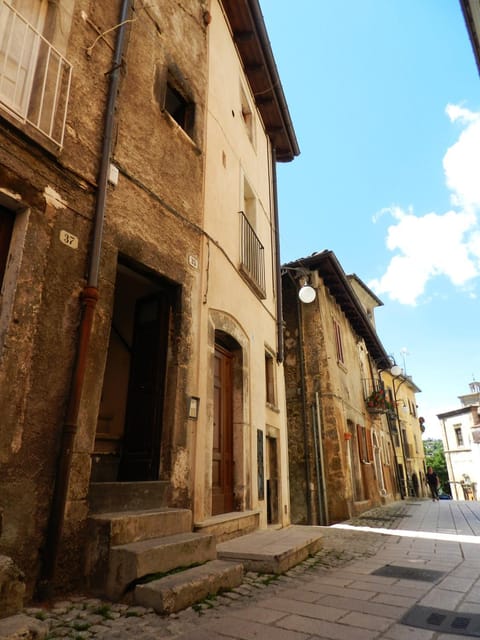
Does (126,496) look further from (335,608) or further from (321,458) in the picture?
(321,458)

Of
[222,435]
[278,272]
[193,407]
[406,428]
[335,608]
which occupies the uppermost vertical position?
[278,272]

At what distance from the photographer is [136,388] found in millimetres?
5234

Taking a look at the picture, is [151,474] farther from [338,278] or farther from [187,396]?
[338,278]

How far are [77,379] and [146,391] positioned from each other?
170 cm

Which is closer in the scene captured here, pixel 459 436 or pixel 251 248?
pixel 251 248

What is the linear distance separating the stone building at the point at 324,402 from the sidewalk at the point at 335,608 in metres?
5.83

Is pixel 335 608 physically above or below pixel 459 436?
below

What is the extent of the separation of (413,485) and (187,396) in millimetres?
23966

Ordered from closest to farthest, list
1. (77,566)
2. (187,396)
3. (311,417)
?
1. (77,566)
2. (187,396)
3. (311,417)

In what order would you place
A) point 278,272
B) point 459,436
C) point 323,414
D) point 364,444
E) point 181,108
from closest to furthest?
point 181,108
point 278,272
point 323,414
point 364,444
point 459,436

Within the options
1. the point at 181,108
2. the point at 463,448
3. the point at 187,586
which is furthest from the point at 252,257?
the point at 463,448

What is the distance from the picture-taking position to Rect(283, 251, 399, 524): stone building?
1078 centimetres

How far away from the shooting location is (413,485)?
80.3ft

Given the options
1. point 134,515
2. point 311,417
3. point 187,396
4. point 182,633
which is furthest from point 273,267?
point 182,633
